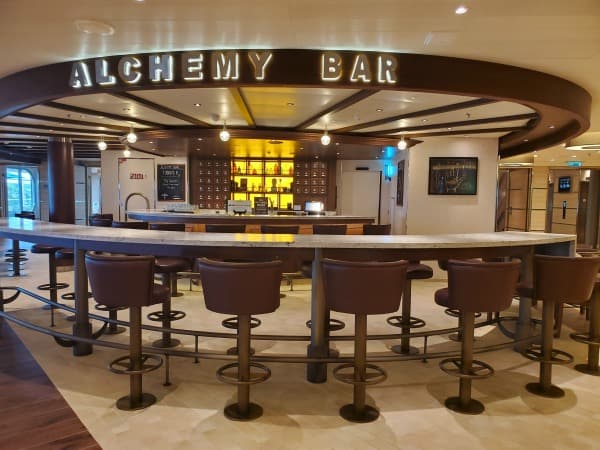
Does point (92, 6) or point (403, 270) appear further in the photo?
point (92, 6)

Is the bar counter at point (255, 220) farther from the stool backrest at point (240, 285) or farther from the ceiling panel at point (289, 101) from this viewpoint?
the stool backrest at point (240, 285)

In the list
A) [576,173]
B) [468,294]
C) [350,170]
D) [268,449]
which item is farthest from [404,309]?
[576,173]

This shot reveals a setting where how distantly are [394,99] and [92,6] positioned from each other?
11.2ft

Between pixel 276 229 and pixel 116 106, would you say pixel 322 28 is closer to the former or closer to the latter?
pixel 276 229

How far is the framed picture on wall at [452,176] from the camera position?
7.71m

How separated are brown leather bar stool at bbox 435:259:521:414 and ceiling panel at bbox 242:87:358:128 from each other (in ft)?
8.67

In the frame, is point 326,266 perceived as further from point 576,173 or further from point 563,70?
point 576,173

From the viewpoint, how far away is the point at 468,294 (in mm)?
2764

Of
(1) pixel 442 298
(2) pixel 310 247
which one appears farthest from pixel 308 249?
(1) pixel 442 298

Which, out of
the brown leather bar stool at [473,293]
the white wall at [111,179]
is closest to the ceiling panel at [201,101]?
the brown leather bar stool at [473,293]

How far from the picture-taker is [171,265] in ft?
11.9

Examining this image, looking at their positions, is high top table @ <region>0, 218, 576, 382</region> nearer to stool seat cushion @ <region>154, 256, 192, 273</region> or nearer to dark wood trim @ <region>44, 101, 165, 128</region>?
stool seat cushion @ <region>154, 256, 192, 273</region>

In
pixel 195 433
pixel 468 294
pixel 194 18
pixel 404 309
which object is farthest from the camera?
pixel 404 309

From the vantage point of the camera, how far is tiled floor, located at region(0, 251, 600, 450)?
2.46 m
